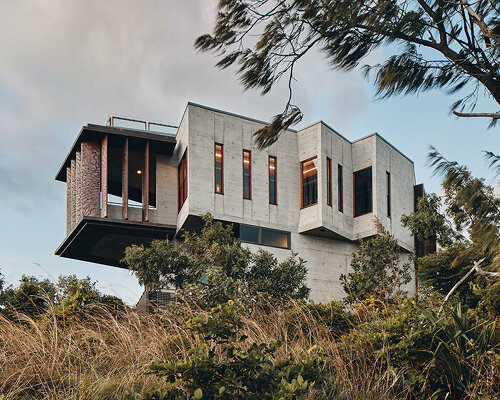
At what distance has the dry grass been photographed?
5527 millimetres

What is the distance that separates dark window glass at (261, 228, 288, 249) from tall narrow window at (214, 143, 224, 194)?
7.46 feet

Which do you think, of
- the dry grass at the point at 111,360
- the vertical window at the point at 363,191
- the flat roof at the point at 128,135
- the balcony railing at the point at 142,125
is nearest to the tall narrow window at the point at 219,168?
the flat roof at the point at 128,135

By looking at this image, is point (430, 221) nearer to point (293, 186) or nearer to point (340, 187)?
point (340, 187)

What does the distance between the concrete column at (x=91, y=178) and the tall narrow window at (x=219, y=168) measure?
4391mm

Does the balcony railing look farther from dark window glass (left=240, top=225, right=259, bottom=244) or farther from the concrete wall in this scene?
dark window glass (left=240, top=225, right=259, bottom=244)

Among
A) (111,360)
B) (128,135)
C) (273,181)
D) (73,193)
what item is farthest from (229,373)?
(73,193)

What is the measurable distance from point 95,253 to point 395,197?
1280cm

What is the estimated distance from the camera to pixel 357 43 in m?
6.67

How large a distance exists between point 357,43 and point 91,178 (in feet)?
60.5

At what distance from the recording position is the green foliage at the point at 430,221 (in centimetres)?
2064

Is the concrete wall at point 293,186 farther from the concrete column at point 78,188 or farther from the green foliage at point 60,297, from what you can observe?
the green foliage at point 60,297

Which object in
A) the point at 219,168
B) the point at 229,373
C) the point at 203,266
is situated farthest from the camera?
the point at 219,168

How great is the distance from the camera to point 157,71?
1931 centimetres

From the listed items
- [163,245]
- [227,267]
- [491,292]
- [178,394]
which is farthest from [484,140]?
[163,245]
